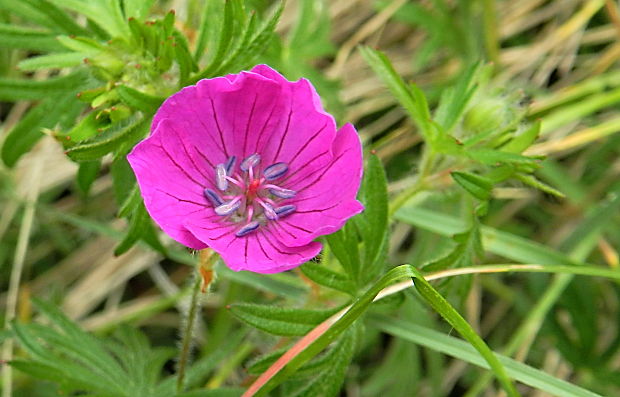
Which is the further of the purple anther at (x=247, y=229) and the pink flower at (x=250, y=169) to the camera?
the purple anther at (x=247, y=229)

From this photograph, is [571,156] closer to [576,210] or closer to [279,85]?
[576,210]

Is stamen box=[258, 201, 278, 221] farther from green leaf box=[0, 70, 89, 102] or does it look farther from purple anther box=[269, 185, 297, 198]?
green leaf box=[0, 70, 89, 102]

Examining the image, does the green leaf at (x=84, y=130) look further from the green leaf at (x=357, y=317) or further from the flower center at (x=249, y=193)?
the green leaf at (x=357, y=317)

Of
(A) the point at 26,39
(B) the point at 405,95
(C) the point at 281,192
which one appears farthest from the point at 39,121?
(B) the point at 405,95

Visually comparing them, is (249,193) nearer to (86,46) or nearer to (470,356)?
(86,46)

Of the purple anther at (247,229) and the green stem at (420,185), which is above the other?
the purple anther at (247,229)

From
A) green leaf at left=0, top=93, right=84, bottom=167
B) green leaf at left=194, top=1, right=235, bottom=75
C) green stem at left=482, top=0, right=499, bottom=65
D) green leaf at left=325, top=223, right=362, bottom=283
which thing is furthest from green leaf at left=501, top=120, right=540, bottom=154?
green stem at left=482, top=0, right=499, bottom=65

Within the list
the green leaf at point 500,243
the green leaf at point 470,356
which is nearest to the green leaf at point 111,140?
the green leaf at point 470,356
